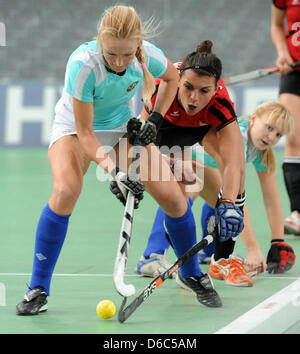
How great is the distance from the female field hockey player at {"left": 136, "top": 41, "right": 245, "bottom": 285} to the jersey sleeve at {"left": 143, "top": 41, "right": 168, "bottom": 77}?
14 centimetres

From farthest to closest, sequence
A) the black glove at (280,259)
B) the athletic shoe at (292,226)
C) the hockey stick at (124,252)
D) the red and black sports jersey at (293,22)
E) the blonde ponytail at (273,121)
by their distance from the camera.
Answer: the red and black sports jersey at (293,22) < the athletic shoe at (292,226) < the blonde ponytail at (273,121) < the black glove at (280,259) < the hockey stick at (124,252)

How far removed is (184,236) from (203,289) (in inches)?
8.5

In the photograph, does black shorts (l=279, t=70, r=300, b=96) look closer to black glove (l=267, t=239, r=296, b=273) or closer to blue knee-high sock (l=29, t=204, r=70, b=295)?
black glove (l=267, t=239, r=296, b=273)

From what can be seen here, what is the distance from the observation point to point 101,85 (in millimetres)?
2670

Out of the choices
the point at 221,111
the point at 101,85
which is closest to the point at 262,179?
the point at 221,111

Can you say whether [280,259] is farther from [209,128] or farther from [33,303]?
[33,303]

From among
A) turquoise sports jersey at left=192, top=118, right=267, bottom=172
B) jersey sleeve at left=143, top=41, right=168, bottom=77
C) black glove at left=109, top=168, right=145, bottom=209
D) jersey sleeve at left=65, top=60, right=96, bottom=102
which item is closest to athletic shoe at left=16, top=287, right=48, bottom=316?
black glove at left=109, top=168, right=145, bottom=209

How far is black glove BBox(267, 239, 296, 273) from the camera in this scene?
11.0 feet

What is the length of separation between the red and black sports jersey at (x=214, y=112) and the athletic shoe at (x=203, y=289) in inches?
24.9

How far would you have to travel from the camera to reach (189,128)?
322 centimetres

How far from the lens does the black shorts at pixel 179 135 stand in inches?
127

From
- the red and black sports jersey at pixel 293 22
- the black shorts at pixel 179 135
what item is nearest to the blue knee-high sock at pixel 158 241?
the black shorts at pixel 179 135

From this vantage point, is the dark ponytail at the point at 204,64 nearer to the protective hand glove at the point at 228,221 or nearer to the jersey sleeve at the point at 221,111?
the jersey sleeve at the point at 221,111
